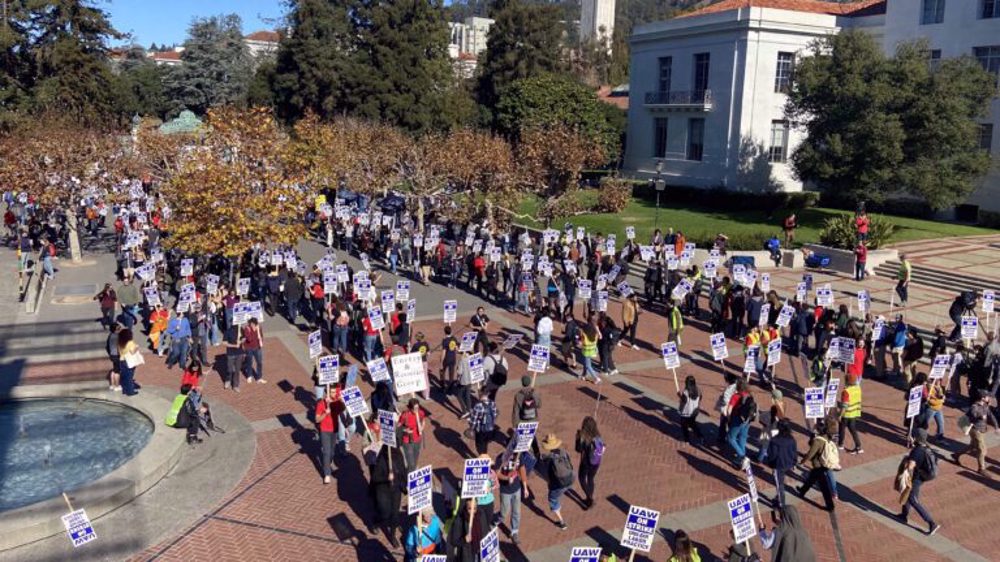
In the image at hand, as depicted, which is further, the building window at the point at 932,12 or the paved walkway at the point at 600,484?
the building window at the point at 932,12

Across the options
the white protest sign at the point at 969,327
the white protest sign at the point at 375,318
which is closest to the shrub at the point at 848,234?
the white protest sign at the point at 969,327

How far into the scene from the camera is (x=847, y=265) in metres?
30.5

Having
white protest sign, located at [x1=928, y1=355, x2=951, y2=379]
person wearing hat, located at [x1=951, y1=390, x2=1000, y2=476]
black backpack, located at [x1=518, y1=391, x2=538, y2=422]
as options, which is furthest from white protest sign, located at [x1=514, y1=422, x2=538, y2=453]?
white protest sign, located at [x1=928, y1=355, x2=951, y2=379]

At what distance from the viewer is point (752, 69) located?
46.3 m

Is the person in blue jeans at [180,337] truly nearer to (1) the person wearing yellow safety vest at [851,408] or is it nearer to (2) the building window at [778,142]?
(1) the person wearing yellow safety vest at [851,408]

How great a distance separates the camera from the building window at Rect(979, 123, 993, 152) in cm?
4044

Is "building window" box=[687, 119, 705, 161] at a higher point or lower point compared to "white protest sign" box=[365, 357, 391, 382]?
higher

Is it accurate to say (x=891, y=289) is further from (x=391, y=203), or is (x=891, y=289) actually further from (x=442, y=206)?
(x=391, y=203)

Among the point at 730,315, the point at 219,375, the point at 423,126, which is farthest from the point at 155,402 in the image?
the point at 423,126

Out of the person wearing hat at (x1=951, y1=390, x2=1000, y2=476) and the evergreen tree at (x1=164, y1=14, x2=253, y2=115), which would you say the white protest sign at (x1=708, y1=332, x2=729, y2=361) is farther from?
the evergreen tree at (x1=164, y1=14, x2=253, y2=115)

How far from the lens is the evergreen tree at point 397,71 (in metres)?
60.6

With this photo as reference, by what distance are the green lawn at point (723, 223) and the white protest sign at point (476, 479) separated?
25.9 meters

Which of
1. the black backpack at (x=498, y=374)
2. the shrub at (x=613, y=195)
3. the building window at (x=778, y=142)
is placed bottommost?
the black backpack at (x=498, y=374)

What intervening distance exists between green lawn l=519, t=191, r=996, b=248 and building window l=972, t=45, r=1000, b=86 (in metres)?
7.76
